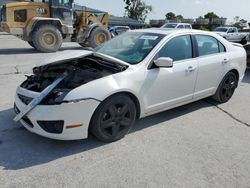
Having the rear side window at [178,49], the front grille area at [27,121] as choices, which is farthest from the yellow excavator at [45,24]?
the front grille area at [27,121]

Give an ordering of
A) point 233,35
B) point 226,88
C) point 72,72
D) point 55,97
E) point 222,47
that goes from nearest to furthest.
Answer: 1. point 55,97
2. point 72,72
3. point 222,47
4. point 226,88
5. point 233,35

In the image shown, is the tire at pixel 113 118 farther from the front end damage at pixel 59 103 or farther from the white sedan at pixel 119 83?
the front end damage at pixel 59 103

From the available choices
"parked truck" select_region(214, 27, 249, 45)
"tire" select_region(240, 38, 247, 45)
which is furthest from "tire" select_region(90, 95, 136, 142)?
"tire" select_region(240, 38, 247, 45)

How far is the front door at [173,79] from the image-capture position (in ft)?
12.8

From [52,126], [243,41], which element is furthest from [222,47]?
[243,41]

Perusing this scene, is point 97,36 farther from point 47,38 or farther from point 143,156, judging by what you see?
point 143,156

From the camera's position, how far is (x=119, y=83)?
350 centimetres

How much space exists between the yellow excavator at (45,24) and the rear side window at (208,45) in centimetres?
911

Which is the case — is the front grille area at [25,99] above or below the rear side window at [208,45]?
below

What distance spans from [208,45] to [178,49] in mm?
865

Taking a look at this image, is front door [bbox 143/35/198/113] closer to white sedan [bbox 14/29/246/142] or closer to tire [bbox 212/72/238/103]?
white sedan [bbox 14/29/246/142]

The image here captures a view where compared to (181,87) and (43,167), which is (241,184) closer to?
(181,87)

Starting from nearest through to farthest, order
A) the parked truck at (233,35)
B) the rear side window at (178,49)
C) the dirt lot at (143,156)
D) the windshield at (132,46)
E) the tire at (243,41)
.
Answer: the dirt lot at (143,156), the windshield at (132,46), the rear side window at (178,49), the parked truck at (233,35), the tire at (243,41)

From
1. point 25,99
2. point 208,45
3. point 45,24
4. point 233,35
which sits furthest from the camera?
point 233,35
